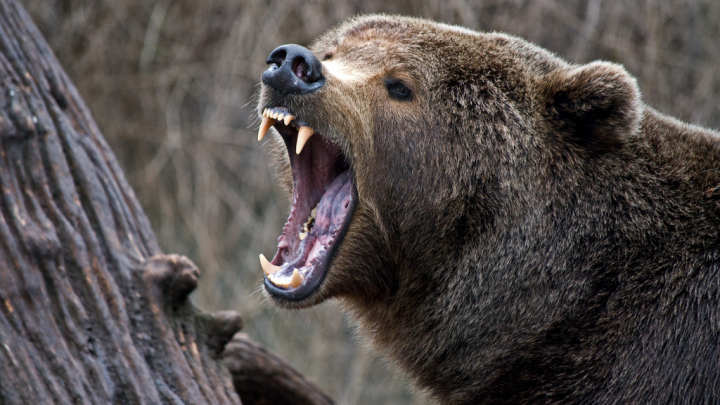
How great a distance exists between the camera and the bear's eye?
302 cm

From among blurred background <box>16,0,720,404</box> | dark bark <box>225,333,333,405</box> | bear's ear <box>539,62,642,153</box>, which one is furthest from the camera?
blurred background <box>16,0,720,404</box>

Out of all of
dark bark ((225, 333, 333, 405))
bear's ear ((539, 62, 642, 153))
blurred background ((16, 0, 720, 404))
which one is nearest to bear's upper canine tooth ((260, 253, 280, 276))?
dark bark ((225, 333, 333, 405))

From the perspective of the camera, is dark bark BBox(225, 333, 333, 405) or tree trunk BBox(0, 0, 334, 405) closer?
tree trunk BBox(0, 0, 334, 405)

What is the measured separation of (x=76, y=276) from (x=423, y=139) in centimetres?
157

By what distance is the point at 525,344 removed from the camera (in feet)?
9.41

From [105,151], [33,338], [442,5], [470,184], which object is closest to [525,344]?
[470,184]

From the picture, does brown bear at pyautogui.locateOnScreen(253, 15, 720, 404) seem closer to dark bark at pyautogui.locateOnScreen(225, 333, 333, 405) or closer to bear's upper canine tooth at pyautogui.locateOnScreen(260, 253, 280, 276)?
bear's upper canine tooth at pyautogui.locateOnScreen(260, 253, 280, 276)

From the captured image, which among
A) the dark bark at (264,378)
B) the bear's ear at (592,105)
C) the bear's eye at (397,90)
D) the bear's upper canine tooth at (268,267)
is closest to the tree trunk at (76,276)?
the bear's upper canine tooth at (268,267)

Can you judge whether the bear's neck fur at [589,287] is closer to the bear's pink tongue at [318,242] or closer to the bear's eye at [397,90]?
the bear's pink tongue at [318,242]

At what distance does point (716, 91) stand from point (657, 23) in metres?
0.94

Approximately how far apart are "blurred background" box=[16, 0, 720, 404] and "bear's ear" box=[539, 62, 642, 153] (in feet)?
11.9

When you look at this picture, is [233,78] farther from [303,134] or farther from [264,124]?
[303,134]

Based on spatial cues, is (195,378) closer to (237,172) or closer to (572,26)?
(237,172)

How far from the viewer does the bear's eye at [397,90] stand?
3016mm
